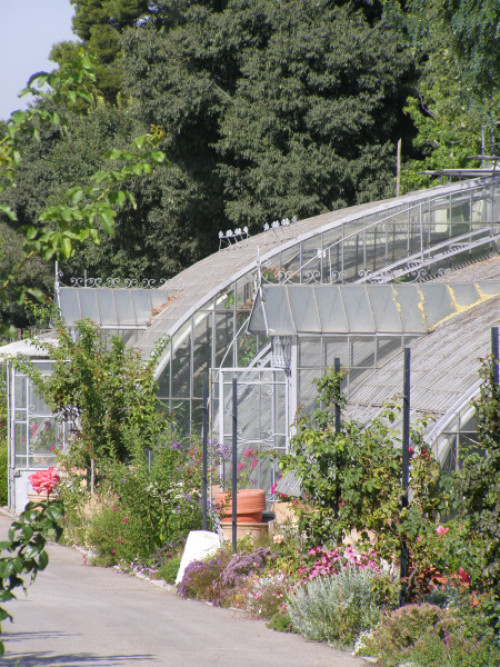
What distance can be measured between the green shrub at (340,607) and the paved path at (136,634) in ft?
0.49

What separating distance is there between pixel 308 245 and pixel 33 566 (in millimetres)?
15135

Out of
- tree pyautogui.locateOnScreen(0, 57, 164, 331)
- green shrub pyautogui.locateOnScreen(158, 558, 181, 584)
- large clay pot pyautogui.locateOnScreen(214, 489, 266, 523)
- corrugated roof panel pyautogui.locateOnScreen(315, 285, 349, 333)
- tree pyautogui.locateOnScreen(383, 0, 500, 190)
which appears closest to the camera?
tree pyautogui.locateOnScreen(0, 57, 164, 331)

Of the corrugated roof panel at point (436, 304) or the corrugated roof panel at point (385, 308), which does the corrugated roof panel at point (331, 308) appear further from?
the corrugated roof panel at point (436, 304)

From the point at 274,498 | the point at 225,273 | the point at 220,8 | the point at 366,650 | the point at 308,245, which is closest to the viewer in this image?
the point at 366,650

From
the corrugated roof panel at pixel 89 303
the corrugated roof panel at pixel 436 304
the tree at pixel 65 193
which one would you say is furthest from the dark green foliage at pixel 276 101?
the tree at pixel 65 193

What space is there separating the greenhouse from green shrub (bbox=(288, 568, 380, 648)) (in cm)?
156

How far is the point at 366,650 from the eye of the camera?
7996 mm

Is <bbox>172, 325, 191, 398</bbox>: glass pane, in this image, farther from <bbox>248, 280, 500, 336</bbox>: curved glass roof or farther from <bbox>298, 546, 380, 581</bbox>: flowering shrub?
<bbox>298, 546, 380, 581</bbox>: flowering shrub

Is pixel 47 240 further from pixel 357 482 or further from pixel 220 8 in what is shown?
pixel 220 8

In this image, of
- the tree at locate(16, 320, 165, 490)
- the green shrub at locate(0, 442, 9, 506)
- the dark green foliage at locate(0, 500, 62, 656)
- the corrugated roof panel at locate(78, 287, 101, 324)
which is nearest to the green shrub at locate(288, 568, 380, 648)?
the dark green foliage at locate(0, 500, 62, 656)

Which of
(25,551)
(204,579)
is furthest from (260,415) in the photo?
(25,551)

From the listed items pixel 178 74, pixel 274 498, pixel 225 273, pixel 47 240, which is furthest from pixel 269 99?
pixel 47 240

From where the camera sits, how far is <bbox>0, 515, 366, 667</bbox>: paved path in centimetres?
780

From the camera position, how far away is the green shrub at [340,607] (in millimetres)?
8328
